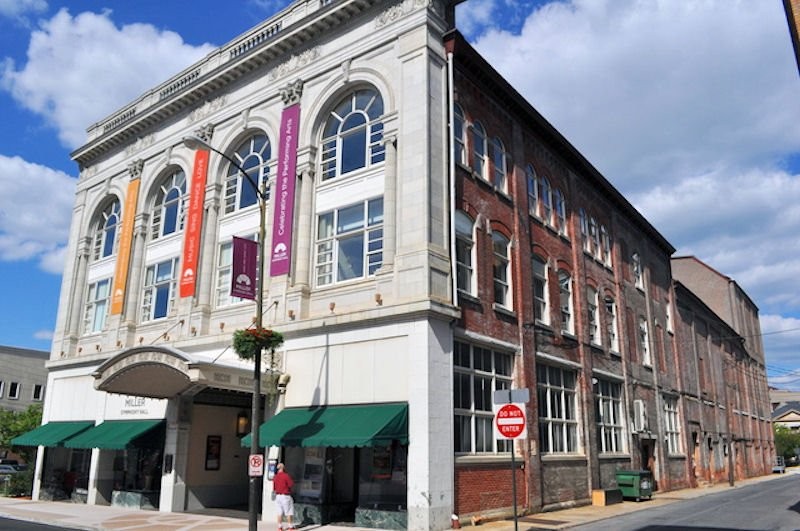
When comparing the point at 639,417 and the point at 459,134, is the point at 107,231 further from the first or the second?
the point at 639,417

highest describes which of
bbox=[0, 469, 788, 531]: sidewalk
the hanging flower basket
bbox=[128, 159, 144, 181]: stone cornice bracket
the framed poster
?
bbox=[128, 159, 144, 181]: stone cornice bracket

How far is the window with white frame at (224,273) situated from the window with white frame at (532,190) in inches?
433

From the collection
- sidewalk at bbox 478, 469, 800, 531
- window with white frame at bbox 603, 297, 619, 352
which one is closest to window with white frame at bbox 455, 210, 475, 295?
sidewalk at bbox 478, 469, 800, 531

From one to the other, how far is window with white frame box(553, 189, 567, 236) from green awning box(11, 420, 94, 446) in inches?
841

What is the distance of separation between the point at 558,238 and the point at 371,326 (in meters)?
12.3

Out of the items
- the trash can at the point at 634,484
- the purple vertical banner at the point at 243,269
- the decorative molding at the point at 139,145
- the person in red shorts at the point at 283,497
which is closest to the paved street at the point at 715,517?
the trash can at the point at 634,484

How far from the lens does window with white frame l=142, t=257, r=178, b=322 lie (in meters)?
27.3

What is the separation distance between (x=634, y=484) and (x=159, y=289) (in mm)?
21295

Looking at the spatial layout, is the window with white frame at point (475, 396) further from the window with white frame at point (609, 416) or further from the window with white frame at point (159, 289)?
the window with white frame at point (159, 289)

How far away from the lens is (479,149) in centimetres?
2391

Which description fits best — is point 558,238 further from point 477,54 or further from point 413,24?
point 413,24

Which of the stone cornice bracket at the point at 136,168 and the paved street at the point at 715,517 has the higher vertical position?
the stone cornice bracket at the point at 136,168

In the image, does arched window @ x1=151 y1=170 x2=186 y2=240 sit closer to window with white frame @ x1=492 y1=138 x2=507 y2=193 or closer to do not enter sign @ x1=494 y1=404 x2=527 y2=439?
window with white frame @ x1=492 y1=138 x2=507 y2=193

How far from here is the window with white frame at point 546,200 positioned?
2817 centimetres
